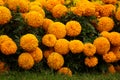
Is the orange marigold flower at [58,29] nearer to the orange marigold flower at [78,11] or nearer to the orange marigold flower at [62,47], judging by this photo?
the orange marigold flower at [62,47]

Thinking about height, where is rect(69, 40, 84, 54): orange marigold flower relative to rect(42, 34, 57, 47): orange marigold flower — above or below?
below

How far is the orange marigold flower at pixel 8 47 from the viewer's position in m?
6.32

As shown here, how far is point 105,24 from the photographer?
7172 mm

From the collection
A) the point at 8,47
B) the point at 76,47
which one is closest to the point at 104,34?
the point at 76,47

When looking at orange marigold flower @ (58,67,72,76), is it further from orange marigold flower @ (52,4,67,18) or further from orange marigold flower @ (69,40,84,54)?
orange marigold flower @ (52,4,67,18)

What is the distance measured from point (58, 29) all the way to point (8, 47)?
2.97 ft

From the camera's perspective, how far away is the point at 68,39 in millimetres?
7000

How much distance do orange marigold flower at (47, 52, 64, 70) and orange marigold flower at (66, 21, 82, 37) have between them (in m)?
0.45

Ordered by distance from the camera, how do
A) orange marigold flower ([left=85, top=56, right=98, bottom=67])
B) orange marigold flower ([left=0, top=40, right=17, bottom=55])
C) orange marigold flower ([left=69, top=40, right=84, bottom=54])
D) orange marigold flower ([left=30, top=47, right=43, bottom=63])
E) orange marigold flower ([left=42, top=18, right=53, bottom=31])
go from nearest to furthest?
orange marigold flower ([left=0, top=40, right=17, bottom=55])
orange marigold flower ([left=30, top=47, right=43, bottom=63])
orange marigold flower ([left=69, top=40, right=84, bottom=54])
orange marigold flower ([left=85, top=56, right=98, bottom=67])
orange marigold flower ([left=42, top=18, right=53, bottom=31])

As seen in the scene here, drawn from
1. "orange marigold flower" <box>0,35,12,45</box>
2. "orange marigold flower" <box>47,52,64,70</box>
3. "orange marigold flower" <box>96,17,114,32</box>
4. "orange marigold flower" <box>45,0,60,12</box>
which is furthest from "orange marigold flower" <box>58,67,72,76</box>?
"orange marigold flower" <box>45,0,60,12</box>

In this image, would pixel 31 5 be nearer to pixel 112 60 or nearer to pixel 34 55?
pixel 34 55

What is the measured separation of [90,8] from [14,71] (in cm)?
167

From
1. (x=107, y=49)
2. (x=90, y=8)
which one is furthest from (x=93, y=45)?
(x=90, y=8)

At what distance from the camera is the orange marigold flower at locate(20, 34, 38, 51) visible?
6346 mm
